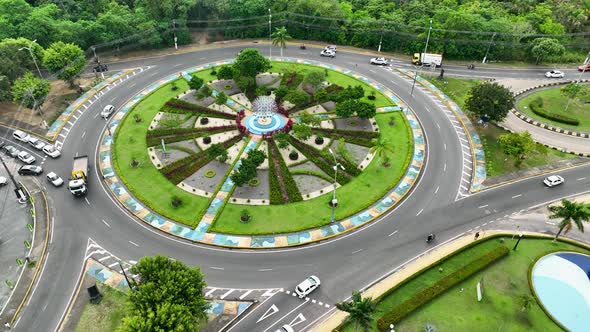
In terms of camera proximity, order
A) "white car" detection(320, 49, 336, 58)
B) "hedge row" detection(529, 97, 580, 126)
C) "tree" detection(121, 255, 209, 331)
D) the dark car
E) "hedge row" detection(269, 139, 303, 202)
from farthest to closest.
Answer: "white car" detection(320, 49, 336, 58)
the dark car
"hedge row" detection(529, 97, 580, 126)
"hedge row" detection(269, 139, 303, 202)
"tree" detection(121, 255, 209, 331)

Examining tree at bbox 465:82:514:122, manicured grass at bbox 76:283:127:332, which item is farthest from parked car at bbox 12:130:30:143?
tree at bbox 465:82:514:122

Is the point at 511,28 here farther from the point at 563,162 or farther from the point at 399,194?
the point at 399,194

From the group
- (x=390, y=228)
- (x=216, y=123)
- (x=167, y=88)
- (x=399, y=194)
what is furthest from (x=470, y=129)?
(x=167, y=88)

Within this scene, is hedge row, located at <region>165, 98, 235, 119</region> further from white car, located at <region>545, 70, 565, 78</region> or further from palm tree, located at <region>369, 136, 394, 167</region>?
white car, located at <region>545, 70, 565, 78</region>

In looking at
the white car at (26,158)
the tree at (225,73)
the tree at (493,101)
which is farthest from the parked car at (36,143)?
the tree at (493,101)

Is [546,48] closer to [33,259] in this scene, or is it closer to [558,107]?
[558,107]

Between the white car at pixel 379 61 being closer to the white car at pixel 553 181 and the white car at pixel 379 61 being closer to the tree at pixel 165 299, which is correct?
the white car at pixel 553 181
